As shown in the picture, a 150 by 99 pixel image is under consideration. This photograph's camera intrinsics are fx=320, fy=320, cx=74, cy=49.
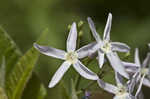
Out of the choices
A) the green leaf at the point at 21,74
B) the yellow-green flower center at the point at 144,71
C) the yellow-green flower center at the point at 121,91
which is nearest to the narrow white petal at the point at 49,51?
the green leaf at the point at 21,74

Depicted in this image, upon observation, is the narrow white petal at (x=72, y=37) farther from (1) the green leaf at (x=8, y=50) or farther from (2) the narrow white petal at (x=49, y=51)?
(1) the green leaf at (x=8, y=50)

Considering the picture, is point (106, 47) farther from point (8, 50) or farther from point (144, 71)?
point (8, 50)

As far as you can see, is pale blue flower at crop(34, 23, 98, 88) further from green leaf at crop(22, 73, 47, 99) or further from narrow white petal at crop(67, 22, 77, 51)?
green leaf at crop(22, 73, 47, 99)

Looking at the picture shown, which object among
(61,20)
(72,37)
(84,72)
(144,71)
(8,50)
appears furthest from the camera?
(61,20)

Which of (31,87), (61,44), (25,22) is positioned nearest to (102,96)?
(31,87)

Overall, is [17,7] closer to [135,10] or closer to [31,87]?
[135,10]

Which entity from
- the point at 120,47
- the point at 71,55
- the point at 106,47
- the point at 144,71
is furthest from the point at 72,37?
the point at 144,71
